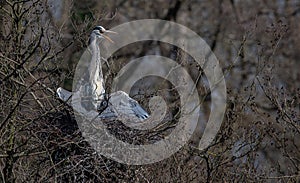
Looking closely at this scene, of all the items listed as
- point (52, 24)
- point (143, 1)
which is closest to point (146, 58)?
point (143, 1)

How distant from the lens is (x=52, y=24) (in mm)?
9297

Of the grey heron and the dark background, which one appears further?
the grey heron

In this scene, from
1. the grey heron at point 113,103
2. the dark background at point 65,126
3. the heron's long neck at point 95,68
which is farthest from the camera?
the heron's long neck at point 95,68

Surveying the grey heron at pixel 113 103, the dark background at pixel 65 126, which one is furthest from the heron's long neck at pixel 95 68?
the dark background at pixel 65 126

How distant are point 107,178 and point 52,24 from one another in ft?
7.51

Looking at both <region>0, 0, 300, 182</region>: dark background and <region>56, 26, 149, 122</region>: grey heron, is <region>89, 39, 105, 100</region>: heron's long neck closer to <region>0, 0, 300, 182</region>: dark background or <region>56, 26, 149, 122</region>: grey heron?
<region>56, 26, 149, 122</region>: grey heron

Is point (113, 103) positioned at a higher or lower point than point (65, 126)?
lower

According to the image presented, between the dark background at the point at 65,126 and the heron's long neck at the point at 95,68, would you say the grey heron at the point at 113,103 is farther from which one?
the dark background at the point at 65,126

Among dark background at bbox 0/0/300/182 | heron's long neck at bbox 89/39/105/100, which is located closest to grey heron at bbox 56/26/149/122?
heron's long neck at bbox 89/39/105/100

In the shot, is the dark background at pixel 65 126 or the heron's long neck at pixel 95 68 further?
the heron's long neck at pixel 95 68

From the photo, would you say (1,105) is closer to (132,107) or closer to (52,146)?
(52,146)

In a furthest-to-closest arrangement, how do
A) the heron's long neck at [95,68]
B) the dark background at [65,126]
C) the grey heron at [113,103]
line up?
1. the heron's long neck at [95,68]
2. the grey heron at [113,103]
3. the dark background at [65,126]

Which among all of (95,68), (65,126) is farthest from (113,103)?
(95,68)

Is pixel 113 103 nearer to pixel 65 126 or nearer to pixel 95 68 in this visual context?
pixel 65 126
